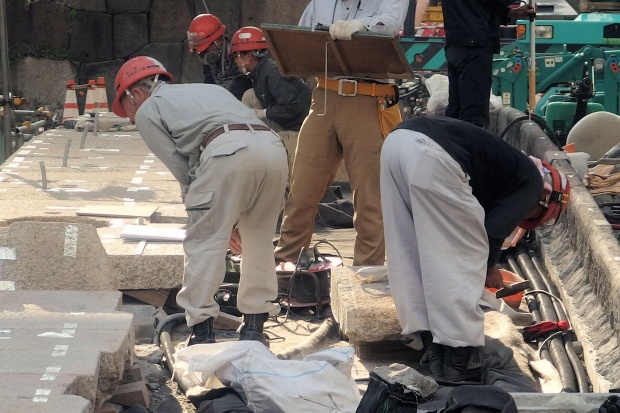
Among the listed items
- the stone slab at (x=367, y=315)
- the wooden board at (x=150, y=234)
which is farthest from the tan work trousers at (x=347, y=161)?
the stone slab at (x=367, y=315)

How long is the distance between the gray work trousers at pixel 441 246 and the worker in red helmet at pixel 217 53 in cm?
458

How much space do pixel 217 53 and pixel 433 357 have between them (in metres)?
5.13

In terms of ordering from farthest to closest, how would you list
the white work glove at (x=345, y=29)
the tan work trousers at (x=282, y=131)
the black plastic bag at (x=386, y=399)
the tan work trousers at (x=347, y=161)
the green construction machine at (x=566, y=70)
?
the green construction machine at (x=566, y=70), the tan work trousers at (x=282, y=131), the tan work trousers at (x=347, y=161), the white work glove at (x=345, y=29), the black plastic bag at (x=386, y=399)

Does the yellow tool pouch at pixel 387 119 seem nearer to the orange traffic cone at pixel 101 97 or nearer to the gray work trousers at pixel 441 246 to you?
the gray work trousers at pixel 441 246

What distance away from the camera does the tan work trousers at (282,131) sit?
9.29m

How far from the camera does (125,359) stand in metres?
4.77

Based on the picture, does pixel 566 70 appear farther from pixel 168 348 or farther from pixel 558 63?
pixel 168 348

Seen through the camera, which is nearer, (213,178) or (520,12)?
(213,178)

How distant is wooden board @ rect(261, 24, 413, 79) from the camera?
6516 millimetres

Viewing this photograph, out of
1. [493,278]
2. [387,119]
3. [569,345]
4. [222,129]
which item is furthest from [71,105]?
[569,345]

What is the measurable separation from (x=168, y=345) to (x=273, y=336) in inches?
26.1

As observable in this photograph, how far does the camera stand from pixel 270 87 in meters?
9.07

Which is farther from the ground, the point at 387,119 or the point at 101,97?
the point at 387,119

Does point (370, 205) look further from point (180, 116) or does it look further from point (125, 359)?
point (125, 359)
